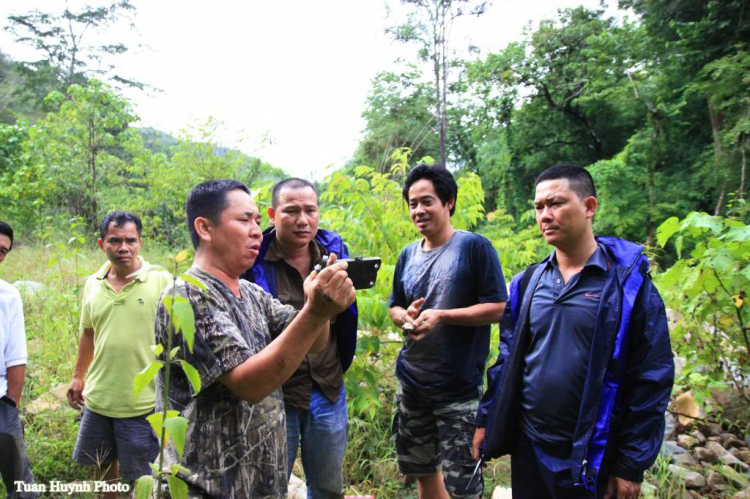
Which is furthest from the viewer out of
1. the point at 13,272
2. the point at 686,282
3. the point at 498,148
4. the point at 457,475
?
the point at 498,148

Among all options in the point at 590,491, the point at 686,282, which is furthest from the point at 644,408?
the point at 686,282

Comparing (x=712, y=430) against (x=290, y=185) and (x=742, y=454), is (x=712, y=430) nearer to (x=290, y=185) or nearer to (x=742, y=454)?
(x=742, y=454)

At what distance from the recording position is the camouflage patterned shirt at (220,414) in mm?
1320

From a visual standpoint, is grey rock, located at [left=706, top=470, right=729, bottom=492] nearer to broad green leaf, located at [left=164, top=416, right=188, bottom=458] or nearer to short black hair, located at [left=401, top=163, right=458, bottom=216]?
short black hair, located at [left=401, top=163, right=458, bottom=216]

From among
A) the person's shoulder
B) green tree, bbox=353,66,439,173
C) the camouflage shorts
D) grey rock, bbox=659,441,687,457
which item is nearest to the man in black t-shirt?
the camouflage shorts

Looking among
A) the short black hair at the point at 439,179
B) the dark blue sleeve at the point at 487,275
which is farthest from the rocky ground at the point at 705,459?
the short black hair at the point at 439,179

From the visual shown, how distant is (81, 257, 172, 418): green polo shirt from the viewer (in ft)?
9.11

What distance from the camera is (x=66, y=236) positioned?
9633mm

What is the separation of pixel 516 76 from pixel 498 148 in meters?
4.07

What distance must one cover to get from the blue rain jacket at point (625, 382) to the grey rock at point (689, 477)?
5.95 feet

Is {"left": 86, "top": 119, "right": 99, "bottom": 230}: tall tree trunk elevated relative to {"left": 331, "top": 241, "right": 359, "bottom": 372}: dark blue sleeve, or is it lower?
elevated

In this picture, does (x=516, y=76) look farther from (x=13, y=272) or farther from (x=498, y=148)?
(x=13, y=272)

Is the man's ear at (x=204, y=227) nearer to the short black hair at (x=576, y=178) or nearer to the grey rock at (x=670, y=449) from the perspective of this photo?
the short black hair at (x=576, y=178)

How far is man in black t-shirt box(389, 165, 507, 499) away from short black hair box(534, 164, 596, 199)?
613 mm
